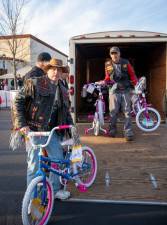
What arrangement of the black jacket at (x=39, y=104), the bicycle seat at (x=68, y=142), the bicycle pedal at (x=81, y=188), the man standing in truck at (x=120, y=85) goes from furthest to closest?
1. the man standing in truck at (x=120, y=85)
2. the bicycle pedal at (x=81, y=188)
3. the bicycle seat at (x=68, y=142)
4. the black jacket at (x=39, y=104)

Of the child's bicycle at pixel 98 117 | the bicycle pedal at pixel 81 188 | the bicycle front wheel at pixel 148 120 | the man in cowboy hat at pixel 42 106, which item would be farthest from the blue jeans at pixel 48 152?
the bicycle front wheel at pixel 148 120

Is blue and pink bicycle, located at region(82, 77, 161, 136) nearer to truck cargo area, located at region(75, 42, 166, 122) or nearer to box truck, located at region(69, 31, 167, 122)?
box truck, located at region(69, 31, 167, 122)

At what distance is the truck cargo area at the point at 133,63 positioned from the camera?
889 centimetres

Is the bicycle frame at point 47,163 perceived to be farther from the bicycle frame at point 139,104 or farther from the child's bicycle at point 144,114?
the bicycle frame at point 139,104

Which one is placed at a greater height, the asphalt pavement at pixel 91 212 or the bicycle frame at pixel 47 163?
the bicycle frame at pixel 47 163

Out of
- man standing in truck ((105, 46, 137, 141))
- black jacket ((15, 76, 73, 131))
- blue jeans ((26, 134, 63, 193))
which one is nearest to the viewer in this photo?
black jacket ((15, 76, 73, 131))

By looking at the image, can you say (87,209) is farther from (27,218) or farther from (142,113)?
(142,113)

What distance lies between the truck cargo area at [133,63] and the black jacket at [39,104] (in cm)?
429

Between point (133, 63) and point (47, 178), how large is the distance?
9.33 meters

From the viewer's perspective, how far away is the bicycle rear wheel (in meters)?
4.79

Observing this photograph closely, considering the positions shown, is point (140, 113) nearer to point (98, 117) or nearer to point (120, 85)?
point (120, 85)

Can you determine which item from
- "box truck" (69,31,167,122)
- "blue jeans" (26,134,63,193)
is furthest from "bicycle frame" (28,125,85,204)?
"box truck" (69,31,167,122)

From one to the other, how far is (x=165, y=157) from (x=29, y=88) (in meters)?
3.05

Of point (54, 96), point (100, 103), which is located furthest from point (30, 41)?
point (54, 96)
